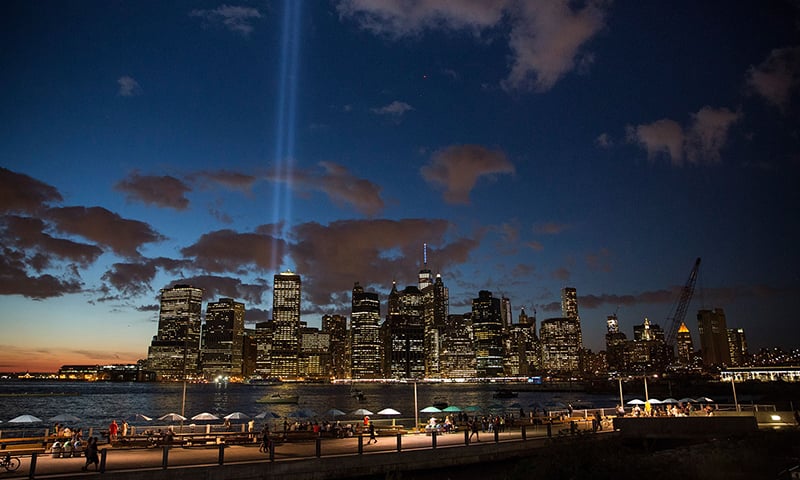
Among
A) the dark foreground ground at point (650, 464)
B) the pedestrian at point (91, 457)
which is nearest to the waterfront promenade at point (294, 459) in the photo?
the pedestrian at point (91, 457)

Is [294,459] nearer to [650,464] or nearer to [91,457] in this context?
[91,457]

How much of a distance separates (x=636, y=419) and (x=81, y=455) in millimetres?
32789

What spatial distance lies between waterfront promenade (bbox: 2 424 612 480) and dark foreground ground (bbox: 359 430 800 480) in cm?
66

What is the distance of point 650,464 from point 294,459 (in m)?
14.4

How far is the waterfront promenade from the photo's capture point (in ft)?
72.1

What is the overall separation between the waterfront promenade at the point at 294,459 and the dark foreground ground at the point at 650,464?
0.66m

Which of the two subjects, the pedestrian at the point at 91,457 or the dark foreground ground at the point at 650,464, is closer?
the dark foreground ground at the point at 650,464

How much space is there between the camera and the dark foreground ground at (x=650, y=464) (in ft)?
61.8

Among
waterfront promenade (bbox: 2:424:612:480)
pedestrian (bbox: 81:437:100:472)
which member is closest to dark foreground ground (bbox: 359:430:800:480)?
waterfront promenade (bbox: 2:424:612:480)

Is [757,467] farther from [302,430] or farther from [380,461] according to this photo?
[302,430]

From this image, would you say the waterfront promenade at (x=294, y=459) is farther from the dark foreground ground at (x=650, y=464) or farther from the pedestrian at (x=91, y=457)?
the dark foreground ground at (x=650, y=464)

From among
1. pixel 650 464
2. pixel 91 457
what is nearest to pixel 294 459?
pixel 91 457

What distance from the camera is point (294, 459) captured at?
25062mm

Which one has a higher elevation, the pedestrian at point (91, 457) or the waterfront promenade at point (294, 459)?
the pedestrian at point (91, 457)
